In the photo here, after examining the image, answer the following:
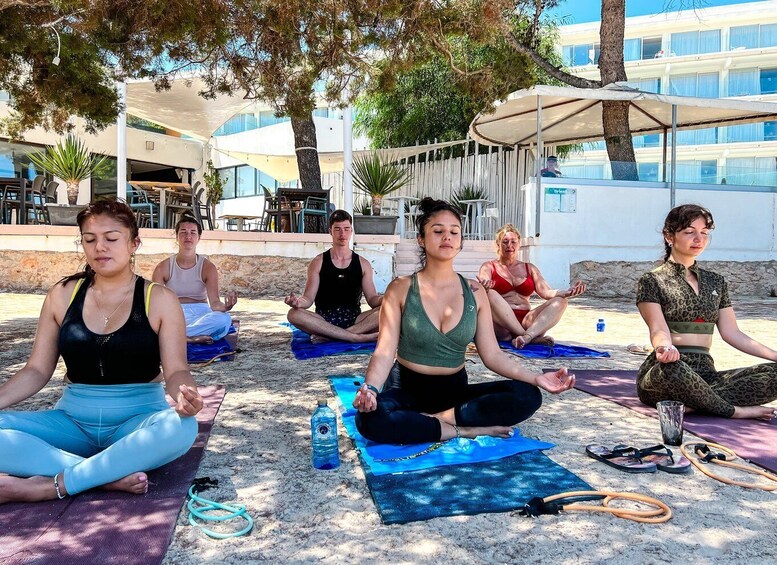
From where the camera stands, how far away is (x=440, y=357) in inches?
120

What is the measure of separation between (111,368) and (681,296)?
9.41ft

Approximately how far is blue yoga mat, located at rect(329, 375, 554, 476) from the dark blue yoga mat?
40 millimetres

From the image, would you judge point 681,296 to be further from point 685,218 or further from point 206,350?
point 206,350

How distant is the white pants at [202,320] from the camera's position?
559 cm

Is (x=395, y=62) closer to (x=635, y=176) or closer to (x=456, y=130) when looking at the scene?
(x=635, y=176)

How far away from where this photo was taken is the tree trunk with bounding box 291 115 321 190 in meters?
11.4

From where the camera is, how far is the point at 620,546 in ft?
6.53

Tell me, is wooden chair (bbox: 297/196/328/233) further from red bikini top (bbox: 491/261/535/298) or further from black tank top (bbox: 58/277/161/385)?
black tank top (bbox: 58/277/161/385)

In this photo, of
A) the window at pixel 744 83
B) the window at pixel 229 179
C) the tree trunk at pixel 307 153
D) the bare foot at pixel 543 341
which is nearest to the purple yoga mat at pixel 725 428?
the bare foot at pixel 543 341

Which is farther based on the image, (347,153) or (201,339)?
(347,153)

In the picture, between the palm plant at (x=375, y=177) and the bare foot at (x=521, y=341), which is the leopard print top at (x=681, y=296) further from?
the palm plant at (x=375, y=177)

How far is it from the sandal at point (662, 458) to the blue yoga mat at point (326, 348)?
2895mm

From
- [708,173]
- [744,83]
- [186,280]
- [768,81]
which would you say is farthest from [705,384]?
[768,81]

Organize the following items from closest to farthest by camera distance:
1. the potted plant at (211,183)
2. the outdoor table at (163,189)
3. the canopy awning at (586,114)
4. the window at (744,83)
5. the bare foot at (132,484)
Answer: the bare foot at (132,484) → the canopy awning at (586,114) → the outdoor table at (163,189) → the potted plant at (211,183) → the window at (744,83)
